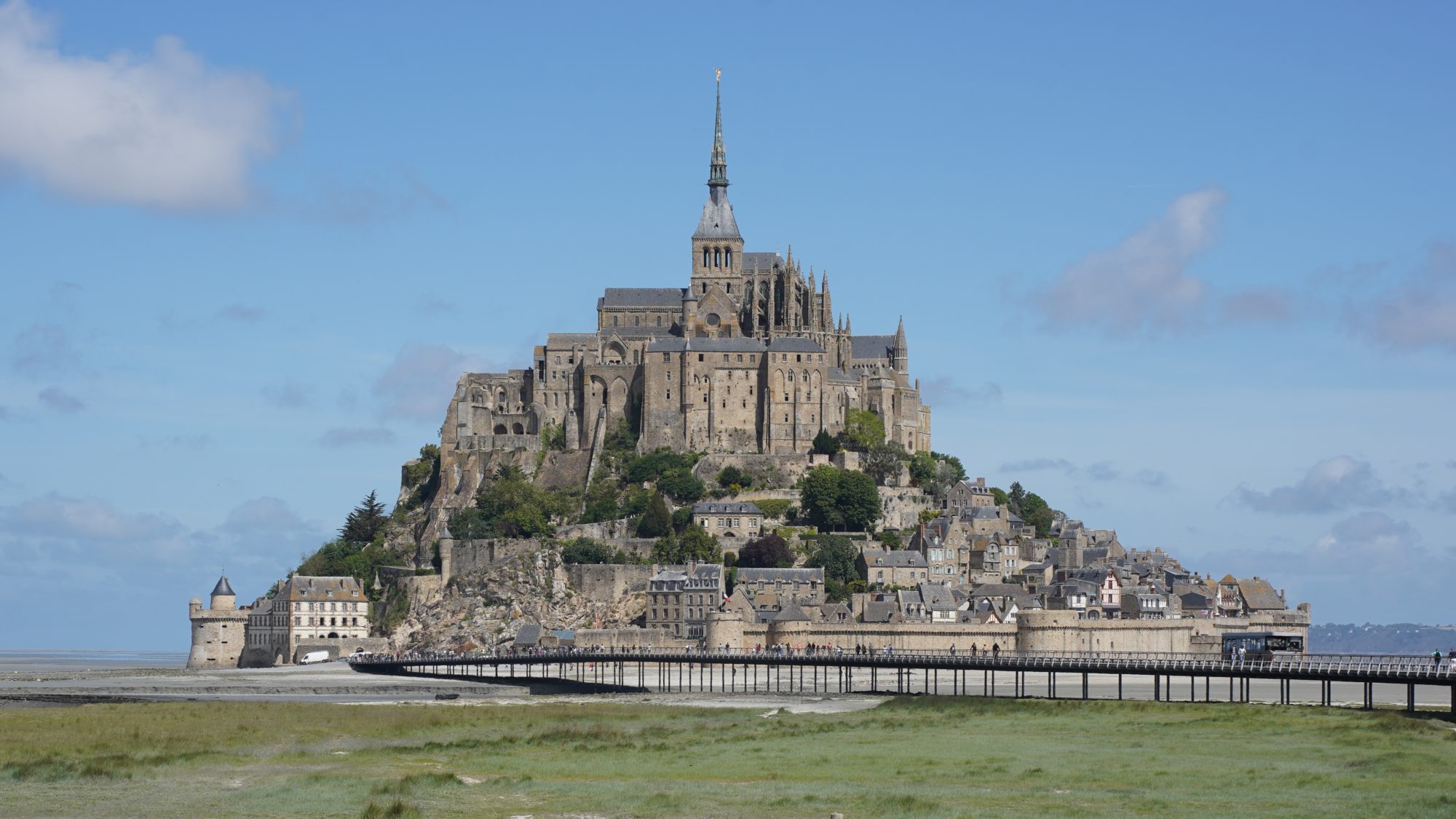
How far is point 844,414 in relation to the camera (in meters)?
139

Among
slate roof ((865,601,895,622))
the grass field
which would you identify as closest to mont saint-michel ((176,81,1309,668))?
slate roof ((865,601,895,622))

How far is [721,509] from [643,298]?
77.9 ft

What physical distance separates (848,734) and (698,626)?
5350 centimetres

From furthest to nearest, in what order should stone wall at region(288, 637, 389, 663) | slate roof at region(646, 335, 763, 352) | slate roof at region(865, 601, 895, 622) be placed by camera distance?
1. slate roof at region(646, 335, 763, 352)
2. stone wall at region(288, 637, 389, 663)
3. slate roof at region(865, 601, 895, 622)

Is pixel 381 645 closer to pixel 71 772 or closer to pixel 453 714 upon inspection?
pixel 453 714

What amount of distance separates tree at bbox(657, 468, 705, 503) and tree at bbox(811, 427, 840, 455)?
803 cm

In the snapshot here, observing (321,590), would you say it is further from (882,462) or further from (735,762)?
(735,762)

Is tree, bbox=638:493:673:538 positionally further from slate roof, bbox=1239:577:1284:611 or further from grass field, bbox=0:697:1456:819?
grass field, bbox=0:697:1456:819

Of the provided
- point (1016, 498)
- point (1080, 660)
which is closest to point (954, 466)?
point (1016, 498)

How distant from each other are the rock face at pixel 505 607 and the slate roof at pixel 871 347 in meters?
30.7

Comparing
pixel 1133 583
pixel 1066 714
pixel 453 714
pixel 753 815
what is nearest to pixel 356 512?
pixel 1133 583

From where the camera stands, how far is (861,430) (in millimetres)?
137375

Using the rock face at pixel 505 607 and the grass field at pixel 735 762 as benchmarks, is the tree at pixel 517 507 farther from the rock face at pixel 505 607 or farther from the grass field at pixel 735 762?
the grass field at pixel 735 762

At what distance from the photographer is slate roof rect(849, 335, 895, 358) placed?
481 ft
